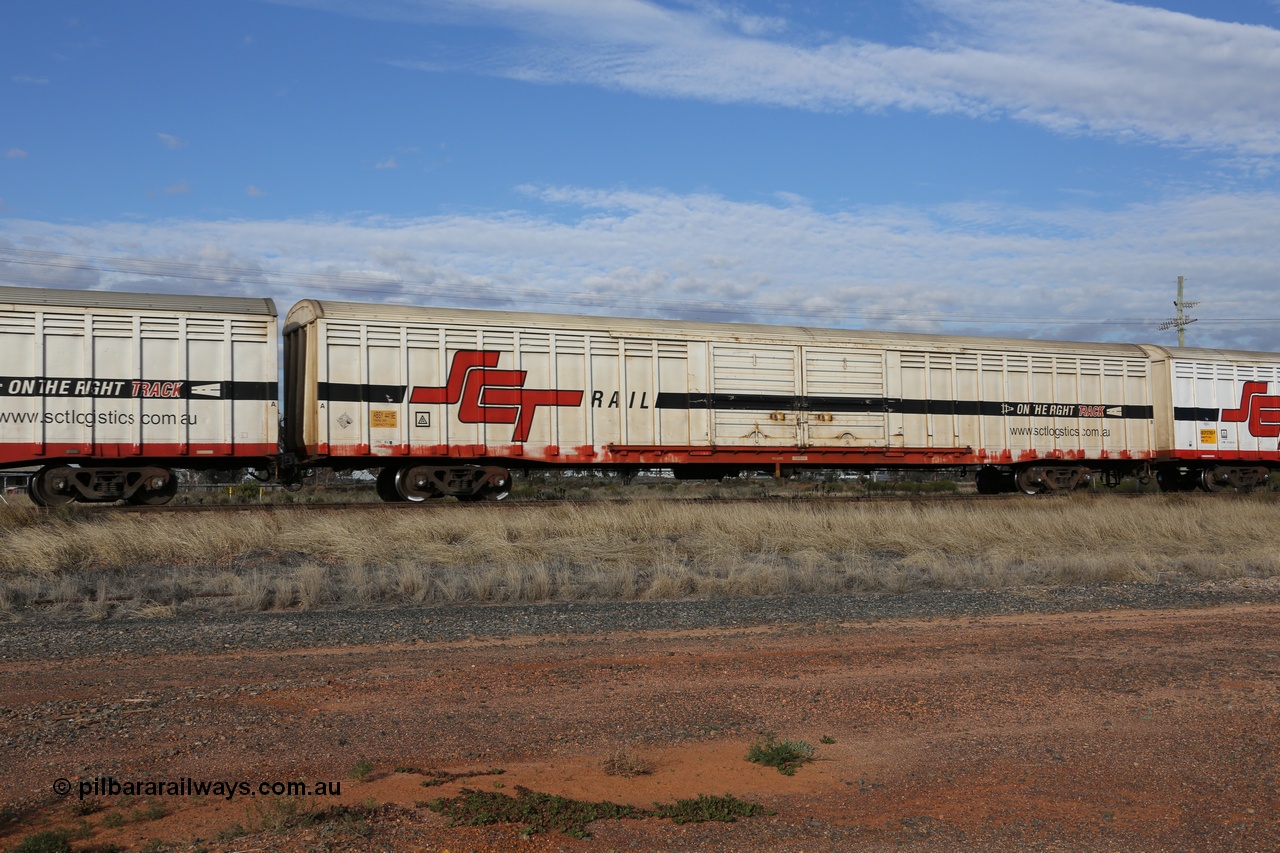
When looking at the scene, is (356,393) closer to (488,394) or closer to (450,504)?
(488,394)

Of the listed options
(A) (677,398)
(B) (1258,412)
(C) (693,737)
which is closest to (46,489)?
(A) (677,398)

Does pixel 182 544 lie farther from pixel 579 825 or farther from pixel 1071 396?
pixel 1071 396

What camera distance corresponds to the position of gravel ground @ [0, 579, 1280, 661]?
6945 millimetres

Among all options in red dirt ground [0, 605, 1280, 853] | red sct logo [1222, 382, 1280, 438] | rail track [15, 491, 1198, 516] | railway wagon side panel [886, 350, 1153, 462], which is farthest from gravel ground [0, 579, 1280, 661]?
red sct logo [1222, 382, 1280, 438]

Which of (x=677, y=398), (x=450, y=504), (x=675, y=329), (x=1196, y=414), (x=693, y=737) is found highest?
(x=675, y=329)

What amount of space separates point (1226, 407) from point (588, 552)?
57.3ft

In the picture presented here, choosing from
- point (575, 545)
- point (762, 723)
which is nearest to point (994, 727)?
point (762, 723)

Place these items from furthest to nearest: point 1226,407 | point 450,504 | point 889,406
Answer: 1. point 1226,407
2. point 889,406
3. point 450,504

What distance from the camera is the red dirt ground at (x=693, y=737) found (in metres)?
3.63

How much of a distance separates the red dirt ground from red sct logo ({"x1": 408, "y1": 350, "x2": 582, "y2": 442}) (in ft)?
32.0

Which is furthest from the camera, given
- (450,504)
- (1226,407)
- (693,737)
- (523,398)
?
(1226,407)

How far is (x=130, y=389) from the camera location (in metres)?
14.9

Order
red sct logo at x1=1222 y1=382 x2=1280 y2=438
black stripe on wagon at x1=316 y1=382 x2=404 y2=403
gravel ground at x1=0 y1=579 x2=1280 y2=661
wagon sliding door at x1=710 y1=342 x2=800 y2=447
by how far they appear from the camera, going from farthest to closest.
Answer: red sct logo at x1=1222 y1=382 x2=1280 y2=438, wagon sliding door at x1=710 y1=342 x2=800 y2=447, black stripe on wagon at x1=316 y1=382 x2=404 y2=403, gravel ground at x1=0 y1=579 x2=1280 y2=661

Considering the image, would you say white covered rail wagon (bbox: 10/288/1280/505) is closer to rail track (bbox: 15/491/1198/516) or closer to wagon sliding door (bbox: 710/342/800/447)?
wagon sliding door (bbox: 710/342/800/447)
